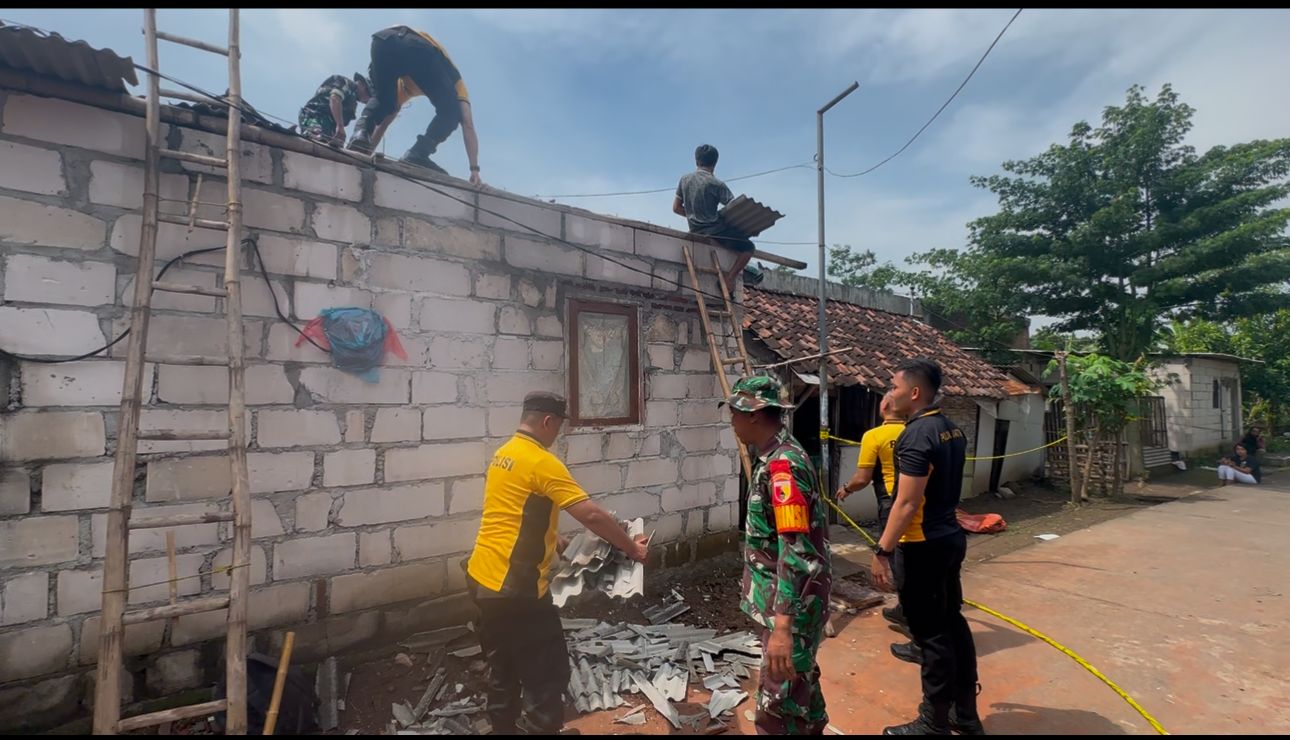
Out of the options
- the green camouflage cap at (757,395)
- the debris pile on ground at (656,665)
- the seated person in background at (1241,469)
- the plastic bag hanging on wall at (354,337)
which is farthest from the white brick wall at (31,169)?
the seated person in background at (1241,469)

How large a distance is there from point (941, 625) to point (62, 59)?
551 cm

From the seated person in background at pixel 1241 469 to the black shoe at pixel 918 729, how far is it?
15.4 meters

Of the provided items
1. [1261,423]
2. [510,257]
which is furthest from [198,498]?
[1261,423]

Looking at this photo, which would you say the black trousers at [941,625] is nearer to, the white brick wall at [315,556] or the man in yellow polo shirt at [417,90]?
the white brick wall at [315,556]

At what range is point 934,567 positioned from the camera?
3168 mm

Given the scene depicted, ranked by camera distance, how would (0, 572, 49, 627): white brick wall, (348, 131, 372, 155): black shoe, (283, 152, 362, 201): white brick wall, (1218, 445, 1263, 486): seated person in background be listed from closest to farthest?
(0, 572, 49, 627): white brick wall → (283, 152, 362, 201): white brick wall → (348, 131, 372, 155): black shoe → (1218, 445, 1263, 486): seated person in background

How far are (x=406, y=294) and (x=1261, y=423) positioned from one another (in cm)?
3027

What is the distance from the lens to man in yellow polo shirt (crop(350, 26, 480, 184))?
4477 millimetres

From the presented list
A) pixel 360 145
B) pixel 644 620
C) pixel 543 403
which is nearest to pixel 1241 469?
pixel 644 620

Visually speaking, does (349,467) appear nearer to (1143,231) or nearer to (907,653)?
(907,653)

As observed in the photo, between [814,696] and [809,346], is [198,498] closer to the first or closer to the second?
[814,696]

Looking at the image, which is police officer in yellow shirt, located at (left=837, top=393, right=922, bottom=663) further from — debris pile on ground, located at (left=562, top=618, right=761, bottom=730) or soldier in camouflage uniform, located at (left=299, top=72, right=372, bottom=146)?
soldier in camouflage uniform, located at (left=299, top=72, right=372, bottom=146)

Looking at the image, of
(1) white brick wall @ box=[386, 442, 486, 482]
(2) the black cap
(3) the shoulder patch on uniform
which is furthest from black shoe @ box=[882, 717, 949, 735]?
(1) white brick wall @ box=[386, 442, 486, 482]

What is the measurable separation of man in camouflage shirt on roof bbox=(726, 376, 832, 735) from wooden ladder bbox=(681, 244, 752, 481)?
282 centimetres
